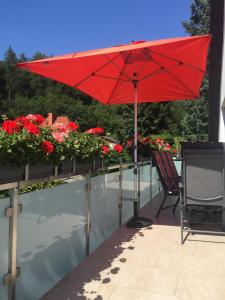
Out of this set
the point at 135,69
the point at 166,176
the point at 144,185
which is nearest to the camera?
the point at 135,69

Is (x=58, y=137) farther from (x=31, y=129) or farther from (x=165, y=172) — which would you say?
(x=165, y=172)

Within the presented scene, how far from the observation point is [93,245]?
358 cm

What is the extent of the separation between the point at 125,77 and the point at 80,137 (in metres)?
2.18

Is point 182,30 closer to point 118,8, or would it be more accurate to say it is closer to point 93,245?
point 118,8

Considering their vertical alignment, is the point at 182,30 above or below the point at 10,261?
above

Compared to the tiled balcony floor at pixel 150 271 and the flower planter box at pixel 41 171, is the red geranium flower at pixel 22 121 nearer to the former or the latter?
the flower planter box at pixel 41 171

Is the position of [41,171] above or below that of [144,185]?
above

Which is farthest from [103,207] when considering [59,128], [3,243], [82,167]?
[3,243]

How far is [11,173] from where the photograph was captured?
2.16m

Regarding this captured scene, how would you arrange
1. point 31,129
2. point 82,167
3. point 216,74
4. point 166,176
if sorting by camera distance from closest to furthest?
point 31,129 → point 82,167 → point 166,176 → point 216,74

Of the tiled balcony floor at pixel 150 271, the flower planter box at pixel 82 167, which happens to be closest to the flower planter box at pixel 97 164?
the flower planter box at pixel 82 167

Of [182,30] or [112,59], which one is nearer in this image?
[112,59]

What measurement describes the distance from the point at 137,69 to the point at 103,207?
215 cm

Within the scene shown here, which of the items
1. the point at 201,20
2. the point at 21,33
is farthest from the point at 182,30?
the point at 21,33
